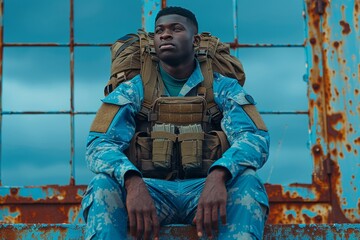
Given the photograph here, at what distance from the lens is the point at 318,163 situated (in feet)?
16.9

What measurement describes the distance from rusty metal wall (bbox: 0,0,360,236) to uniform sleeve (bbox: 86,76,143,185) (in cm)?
147

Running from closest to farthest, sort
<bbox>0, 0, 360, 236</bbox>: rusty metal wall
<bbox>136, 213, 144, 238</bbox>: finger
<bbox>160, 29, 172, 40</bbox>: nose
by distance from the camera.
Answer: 1. <bbox>136, 213, 144, 238</bbox>: finger
2. <bbox>160, 29, 172, 40</bbox>: nose
3. <bbox>0, 0, 360, 236</bbox>: rusty metal wall

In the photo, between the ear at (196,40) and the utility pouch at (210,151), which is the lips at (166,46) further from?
the utility pouch at (210,151)

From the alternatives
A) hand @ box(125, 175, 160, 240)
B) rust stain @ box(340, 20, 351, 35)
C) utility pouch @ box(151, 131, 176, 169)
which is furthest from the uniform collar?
rust stain @ box(340, 20, 351, 35)

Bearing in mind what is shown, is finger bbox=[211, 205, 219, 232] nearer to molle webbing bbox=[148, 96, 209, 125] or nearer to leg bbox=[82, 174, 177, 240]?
leg bbox=[82, 174, 177, 240]

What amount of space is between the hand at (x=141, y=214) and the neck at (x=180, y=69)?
2.52 ft

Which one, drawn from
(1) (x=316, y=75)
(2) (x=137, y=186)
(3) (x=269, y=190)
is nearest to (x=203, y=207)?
(2) (x=137, y=186)

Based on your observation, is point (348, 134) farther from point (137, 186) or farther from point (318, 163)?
point (137, 186)

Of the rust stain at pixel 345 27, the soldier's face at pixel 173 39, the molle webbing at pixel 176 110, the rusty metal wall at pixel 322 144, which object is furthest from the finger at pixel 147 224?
the rust stain at pixel 345 27

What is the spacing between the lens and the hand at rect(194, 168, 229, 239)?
3.29 m

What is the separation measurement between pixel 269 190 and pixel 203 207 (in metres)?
1.87

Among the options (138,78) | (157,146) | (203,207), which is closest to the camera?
(203,207)

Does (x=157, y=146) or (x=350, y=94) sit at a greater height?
(x=350, y=94)

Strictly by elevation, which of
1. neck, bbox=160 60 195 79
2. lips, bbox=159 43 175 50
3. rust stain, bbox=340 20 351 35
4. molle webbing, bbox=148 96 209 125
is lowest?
molle webbing, bbox=148 96 209 125
